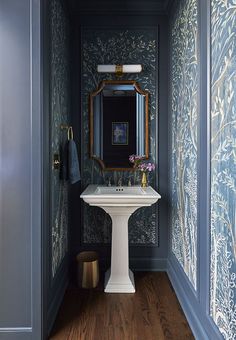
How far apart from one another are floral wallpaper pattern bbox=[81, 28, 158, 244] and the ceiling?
200mm

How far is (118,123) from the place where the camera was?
9.66 ft

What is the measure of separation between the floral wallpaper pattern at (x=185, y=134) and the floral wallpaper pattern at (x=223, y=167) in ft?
1.18

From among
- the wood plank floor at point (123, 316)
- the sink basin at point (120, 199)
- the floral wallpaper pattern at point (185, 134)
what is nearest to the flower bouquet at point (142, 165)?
the floral wallpaper pattern at point (185, 134)

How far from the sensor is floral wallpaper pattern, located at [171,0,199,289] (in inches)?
78.7

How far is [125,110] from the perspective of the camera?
2.96 meters

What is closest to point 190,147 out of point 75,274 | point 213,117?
point 213,117

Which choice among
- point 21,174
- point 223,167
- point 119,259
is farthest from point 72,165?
point 223,167

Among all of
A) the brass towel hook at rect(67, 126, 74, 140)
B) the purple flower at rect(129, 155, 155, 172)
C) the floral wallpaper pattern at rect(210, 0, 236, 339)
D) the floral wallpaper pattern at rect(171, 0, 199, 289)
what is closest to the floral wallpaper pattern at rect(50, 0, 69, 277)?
the brass towel hook at rect(67, 126, 74, 140)

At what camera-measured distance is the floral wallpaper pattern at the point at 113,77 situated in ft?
9.70

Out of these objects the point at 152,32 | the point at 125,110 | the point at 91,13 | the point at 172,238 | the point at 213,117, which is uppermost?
the point at 91,13

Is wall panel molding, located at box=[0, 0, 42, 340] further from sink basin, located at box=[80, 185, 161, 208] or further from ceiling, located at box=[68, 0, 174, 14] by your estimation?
ceiling, located at box=[68, 0, 174, 14]

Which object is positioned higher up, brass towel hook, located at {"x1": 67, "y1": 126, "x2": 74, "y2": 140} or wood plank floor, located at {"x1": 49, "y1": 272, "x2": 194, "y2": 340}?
brass towel hook, located at {"x1": 67, "y1": 126, "x2": 74, "y2": 140}

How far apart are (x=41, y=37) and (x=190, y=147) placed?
122cm

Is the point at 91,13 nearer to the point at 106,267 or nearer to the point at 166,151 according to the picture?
the point at 166,151
